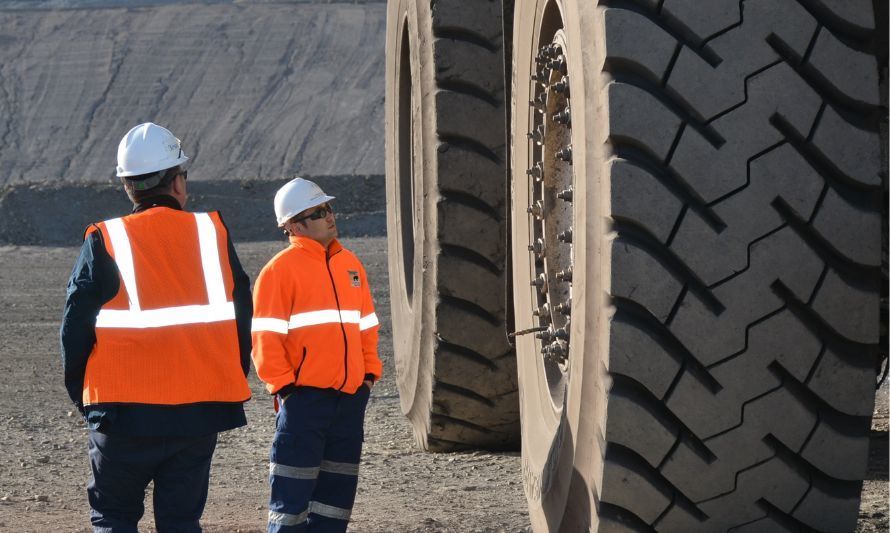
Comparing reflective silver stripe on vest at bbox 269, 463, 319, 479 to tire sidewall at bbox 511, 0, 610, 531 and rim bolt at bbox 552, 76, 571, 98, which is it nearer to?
tire sidewall at bbox 511, 0, 610, 531

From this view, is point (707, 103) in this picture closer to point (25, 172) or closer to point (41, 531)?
point (41, 531)

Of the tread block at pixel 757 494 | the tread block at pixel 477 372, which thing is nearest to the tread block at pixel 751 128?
the tread block at pixel 757 494

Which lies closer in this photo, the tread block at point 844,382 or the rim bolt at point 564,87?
the tread block at point 844,382

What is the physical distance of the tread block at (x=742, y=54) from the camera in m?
2.75

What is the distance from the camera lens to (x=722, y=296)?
275cm

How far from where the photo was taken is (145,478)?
3.92m

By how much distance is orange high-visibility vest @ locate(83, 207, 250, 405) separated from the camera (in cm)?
382

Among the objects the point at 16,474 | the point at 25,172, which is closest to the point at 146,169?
the point at 16,474

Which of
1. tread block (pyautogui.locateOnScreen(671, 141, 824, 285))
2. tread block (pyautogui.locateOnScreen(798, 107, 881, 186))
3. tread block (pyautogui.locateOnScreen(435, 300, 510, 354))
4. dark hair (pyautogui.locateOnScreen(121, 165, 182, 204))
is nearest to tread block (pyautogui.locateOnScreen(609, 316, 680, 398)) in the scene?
tread block (pyautogui.locateOnScreen(671, 141, 824, 285))

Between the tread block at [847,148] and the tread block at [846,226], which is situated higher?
the tread block at [847,148]

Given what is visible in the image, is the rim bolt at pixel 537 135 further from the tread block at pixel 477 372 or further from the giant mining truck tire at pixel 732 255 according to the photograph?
the tread block at pixel 477 372

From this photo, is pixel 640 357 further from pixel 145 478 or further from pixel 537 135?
pixel 145 478

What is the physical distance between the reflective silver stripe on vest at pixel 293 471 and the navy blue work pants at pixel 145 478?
0.58 meters

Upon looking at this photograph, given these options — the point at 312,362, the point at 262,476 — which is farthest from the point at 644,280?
the point at 262,476
